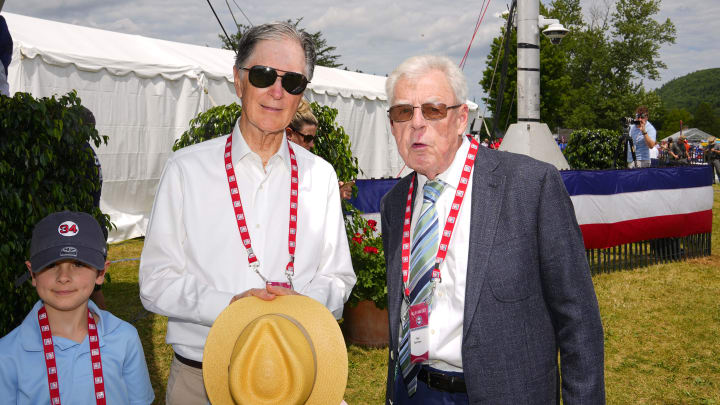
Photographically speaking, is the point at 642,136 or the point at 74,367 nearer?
the point at 74,367

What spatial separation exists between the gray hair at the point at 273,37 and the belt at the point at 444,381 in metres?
1.35

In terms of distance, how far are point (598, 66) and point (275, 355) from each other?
71144 millimetres

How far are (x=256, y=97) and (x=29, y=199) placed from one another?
2714 mm

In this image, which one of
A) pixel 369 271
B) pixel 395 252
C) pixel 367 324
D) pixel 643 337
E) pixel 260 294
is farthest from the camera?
pixel 643 337

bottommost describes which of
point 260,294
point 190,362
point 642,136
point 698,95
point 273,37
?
point 190,362

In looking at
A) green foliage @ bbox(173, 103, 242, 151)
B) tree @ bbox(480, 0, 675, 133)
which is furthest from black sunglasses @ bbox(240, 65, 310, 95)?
tree @ bbox(480, 0, 675, 133)

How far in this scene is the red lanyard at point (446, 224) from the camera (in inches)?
90.5

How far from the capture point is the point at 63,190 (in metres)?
4.30

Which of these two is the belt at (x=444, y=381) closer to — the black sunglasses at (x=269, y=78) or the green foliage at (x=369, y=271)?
the black sunglasses at (x=269, y=78)

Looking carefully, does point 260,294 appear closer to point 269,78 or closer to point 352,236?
point 269,78

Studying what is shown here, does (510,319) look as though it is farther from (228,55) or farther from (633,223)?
(228,55)

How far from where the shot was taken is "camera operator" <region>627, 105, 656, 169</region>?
42.7 feet

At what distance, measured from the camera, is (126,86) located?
11.1 metres

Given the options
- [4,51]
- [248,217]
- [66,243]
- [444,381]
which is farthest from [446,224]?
[4,51]
